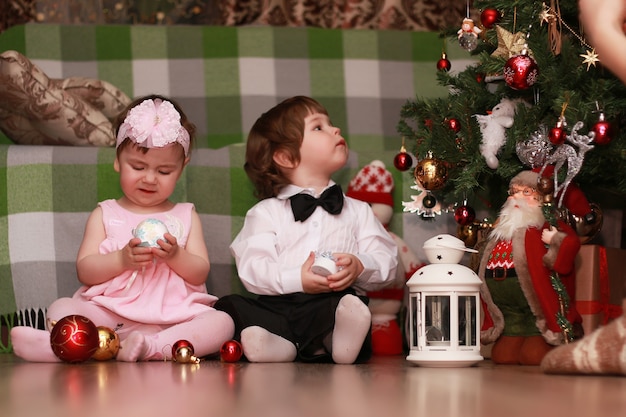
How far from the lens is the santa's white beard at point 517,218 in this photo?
2.11 m

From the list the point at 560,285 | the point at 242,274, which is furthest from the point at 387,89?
the point at 560,285

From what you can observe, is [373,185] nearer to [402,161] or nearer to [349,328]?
[402,161]

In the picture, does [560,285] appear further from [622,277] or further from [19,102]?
[19,102]

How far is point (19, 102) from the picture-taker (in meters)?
2.64

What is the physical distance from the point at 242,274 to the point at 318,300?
0.21m

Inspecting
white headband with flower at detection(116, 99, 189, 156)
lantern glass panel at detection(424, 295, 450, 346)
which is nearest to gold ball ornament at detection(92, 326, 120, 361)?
white headband with flower at detection(116, 99, 189, 156)

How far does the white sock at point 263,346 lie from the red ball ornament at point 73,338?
318 millimetres

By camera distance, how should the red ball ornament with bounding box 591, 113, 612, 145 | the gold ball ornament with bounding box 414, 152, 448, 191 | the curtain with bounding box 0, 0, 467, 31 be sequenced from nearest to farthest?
the red ball ornament with bounding box 591, 113, 612, 145
the gold ball ornament with bounding box 414, 152, 448, 191
the curtain with bounding box 0, 0, 467, 31

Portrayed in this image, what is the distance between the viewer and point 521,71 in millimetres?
2062

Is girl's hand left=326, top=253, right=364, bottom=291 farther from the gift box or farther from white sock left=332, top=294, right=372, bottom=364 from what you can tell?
the gift box

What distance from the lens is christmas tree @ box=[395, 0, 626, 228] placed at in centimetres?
201

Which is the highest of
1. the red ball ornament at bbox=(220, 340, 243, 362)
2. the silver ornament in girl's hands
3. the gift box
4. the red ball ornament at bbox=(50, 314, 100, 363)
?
the silver ornament in girl's hands

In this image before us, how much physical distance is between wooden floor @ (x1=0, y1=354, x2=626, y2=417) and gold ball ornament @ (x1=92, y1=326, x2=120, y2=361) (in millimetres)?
116

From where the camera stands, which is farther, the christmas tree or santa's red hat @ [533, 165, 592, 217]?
santa's red hat @ [533, 165, 592, 217]
